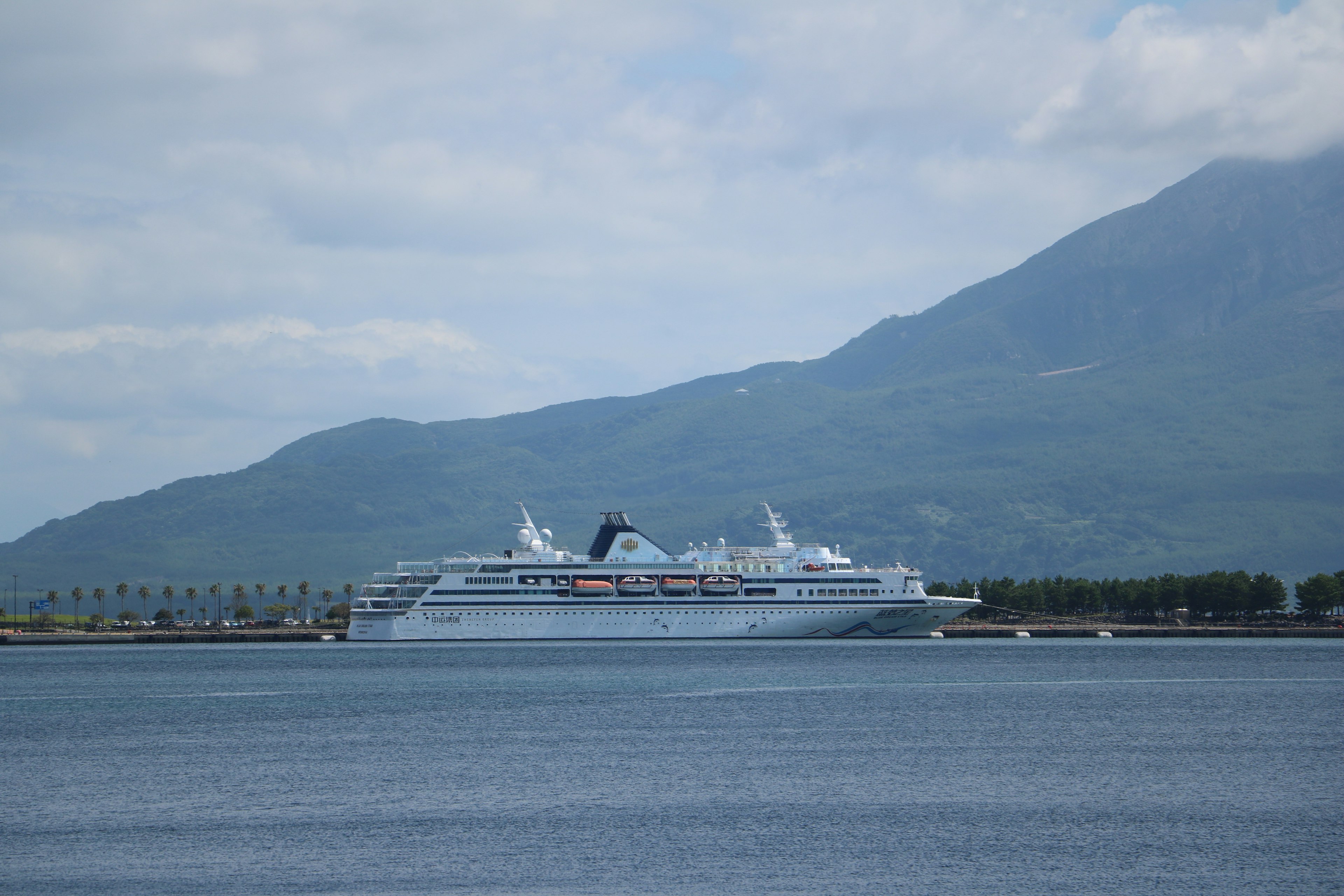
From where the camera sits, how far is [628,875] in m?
27.5

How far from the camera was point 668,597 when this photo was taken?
91188mm

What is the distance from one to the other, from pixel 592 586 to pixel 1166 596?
59.9m

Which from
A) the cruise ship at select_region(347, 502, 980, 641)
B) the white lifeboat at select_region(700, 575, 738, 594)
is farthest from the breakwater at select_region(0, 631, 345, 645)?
the white lifeboat at select_region(700, 575, 738, 594)

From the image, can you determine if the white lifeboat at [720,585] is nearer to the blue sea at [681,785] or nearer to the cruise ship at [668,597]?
the cruise ship at [668,597]

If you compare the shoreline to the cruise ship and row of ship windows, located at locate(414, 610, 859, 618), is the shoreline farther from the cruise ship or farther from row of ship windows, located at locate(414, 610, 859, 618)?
row of ship windows, located at locate(414, 610, 859, 618)

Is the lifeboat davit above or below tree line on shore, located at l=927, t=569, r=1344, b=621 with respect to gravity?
above

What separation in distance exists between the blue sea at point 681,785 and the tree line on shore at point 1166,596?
50338mm

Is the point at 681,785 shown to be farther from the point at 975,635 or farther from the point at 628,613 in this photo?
the point at 975,635

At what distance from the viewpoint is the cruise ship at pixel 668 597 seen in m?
90.1

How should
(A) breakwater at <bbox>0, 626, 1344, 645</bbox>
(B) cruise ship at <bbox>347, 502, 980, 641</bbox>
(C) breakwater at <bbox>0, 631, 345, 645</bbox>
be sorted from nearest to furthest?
(B) cruise ship at <bbox>347, 502, 980, 641</bbox>
(A) breakwater at <bbox>0, 626, 1344, 645</bbox>
(C) breakwater at <bbox>0, 631, 345, 645</bbox>

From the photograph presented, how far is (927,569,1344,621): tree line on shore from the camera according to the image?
116 meters

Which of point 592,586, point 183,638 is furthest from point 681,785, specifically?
point 183,638

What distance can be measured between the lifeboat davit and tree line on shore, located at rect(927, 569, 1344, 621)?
1487 inches

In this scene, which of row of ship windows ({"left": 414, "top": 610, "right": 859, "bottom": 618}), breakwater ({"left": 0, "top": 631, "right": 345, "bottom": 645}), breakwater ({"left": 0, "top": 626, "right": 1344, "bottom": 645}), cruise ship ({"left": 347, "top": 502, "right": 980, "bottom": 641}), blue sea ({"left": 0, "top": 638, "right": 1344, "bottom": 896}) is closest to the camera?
blue sea ({"left": 0, "top": 638, "right": 1344, "bottom": 896})
